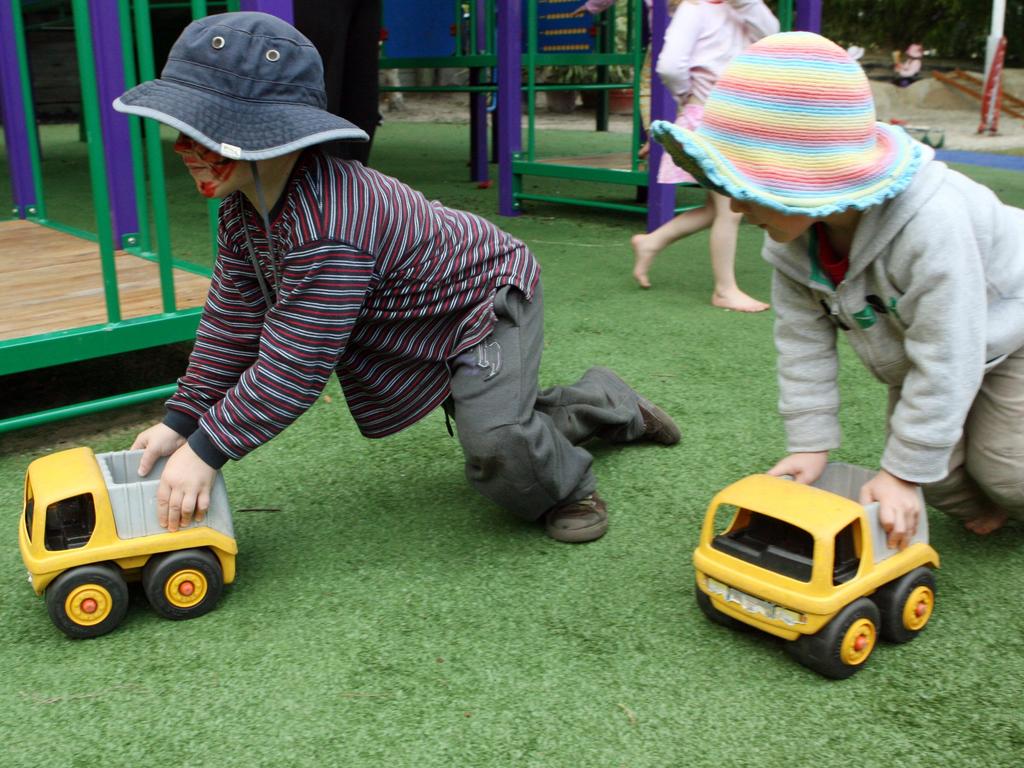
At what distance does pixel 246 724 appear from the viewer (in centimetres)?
131

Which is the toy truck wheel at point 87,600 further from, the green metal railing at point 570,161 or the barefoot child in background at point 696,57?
the green metal railing at point 570,161

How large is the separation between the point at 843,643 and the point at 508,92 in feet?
14.0

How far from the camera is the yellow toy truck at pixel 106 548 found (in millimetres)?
1493

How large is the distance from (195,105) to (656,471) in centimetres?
115

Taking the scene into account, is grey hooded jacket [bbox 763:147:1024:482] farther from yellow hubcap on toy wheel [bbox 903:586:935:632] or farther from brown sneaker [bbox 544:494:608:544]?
brown sneaker [bbox 544:494:608:544]

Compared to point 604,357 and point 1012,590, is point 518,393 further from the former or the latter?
point 604,357

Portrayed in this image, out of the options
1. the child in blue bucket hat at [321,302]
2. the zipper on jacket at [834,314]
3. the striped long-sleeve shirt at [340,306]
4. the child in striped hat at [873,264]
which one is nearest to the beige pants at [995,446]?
the child in striped hat at [873,264]

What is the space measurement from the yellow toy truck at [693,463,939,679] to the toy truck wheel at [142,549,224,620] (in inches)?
28.9

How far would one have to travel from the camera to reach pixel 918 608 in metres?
1.47

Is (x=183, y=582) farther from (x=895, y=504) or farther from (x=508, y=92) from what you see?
(x=508, y=92)

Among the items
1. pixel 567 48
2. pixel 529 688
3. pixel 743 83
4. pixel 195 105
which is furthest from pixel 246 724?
pixel 567 48

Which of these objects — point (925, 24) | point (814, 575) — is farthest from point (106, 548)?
point (925, 24)

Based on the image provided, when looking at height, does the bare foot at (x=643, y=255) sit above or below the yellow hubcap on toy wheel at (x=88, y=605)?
above

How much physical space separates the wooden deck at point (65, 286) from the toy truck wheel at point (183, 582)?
0.95m
